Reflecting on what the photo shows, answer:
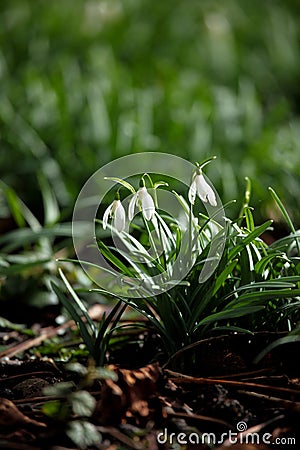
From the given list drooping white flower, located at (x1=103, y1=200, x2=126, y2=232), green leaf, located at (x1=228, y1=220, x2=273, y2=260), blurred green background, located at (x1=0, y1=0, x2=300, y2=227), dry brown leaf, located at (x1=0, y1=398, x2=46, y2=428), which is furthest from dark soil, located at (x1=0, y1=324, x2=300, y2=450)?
blurred green background, located at (x1=0, y1=0, x2=300, y2=227)

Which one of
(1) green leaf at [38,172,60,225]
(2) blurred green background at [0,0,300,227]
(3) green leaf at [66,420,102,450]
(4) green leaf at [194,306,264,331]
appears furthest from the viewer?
(2) blurred green background at [0,0,300,227]

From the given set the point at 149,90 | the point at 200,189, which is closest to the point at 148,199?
the point at 200,189

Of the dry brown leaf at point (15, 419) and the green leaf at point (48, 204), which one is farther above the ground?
the green leaf at point (48, 204)

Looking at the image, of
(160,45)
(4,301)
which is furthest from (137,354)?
(160,45)

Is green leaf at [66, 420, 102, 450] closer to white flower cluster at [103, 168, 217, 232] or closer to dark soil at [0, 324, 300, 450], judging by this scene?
dark soil at [0, 324, 300, 450]

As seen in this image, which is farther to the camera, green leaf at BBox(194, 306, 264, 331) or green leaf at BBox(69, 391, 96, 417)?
green leaf at BBox(194, 306, 264, 331)

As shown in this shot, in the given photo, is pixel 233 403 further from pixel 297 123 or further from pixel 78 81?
pixel 297 123

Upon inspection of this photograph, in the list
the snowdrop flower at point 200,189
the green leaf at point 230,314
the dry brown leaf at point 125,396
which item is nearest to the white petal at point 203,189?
the snowdrop flower at point 200,189

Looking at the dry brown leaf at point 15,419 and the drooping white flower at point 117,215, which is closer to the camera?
the dry brown leaf at point 15,419

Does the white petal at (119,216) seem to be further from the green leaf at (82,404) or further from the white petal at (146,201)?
the green leaf at (82,404)

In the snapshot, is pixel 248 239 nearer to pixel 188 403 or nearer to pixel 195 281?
pixel 195 281
